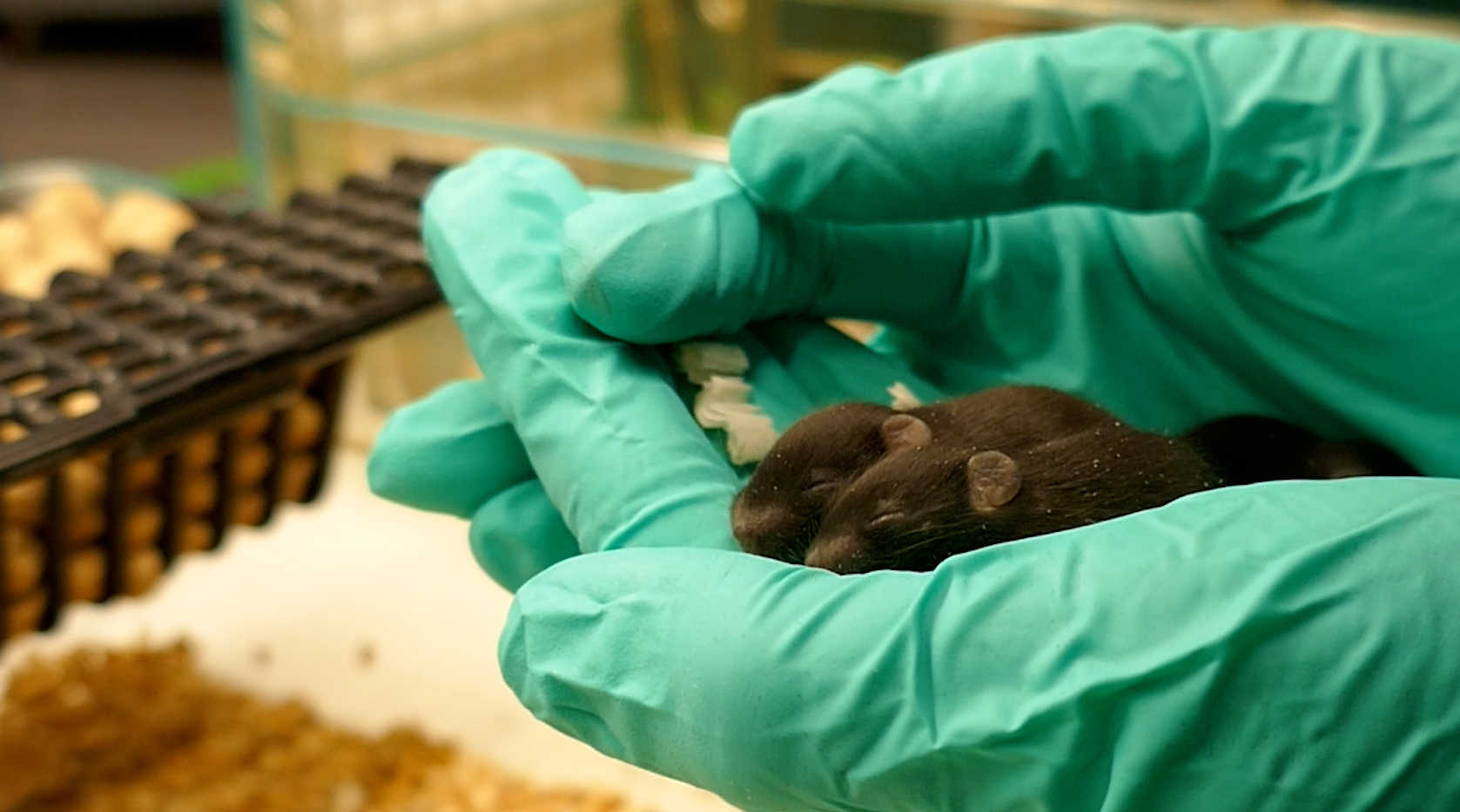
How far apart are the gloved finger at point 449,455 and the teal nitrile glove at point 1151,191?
168 millimetres

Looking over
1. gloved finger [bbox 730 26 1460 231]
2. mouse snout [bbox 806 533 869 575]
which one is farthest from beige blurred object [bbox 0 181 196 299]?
mouse snout [bbox 806 533 869 575]

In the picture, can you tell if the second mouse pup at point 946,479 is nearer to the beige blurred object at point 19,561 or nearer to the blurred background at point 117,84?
the beige blurred object at point 19,561

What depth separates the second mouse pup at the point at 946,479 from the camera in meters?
0.89

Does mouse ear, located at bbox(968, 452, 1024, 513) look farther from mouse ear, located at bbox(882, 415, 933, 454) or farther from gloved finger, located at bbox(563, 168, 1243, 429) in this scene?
gloved finger, located at bbox(563, 168, 1243, 429)

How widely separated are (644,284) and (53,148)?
362cm

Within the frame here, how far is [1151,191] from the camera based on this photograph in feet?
3.54

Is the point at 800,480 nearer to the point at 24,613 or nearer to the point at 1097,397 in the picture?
the point at 1097,397

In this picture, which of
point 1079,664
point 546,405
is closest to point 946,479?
point 1079,664

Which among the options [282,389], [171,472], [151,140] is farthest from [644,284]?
[151,140]

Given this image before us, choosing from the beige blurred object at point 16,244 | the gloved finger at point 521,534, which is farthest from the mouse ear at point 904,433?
the beige blurred object at point 16,244

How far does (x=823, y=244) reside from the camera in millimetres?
1137

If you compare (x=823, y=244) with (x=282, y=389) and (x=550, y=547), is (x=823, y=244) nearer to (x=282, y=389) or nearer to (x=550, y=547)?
(x=550, y=547)

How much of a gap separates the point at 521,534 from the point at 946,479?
15.0 inches

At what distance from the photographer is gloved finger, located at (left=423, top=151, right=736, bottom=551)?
946 millimetres
